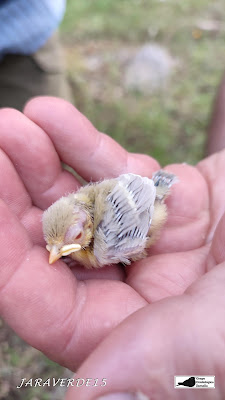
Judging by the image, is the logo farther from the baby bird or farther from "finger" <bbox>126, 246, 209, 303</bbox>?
the baby bird

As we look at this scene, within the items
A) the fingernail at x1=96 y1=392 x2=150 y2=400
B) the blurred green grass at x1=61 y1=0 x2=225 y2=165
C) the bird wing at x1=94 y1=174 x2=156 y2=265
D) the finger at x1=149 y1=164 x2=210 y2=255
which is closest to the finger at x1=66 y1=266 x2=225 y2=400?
the fingernail at x1=96 y1=392 x2=150 y2=400

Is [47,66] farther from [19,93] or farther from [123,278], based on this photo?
[123,278]

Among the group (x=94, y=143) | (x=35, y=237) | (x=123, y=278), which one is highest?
(x=94, y=143)

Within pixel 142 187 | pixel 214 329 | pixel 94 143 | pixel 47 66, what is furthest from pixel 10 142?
pixel 47 66

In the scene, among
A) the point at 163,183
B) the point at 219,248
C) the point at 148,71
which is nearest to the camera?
the point at 219,248

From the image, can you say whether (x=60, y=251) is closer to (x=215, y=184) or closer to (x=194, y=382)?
(x=194, y=382)

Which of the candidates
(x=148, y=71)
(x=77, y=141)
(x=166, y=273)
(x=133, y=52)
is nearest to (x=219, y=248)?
(x=166, y=273)
